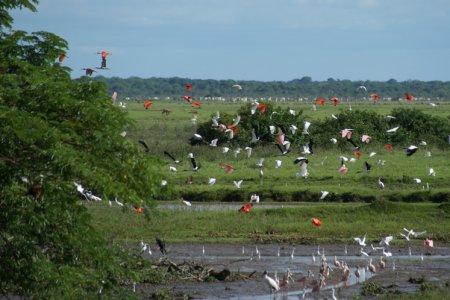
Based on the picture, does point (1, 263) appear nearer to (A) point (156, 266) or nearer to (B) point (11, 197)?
(B) point (11, 197)

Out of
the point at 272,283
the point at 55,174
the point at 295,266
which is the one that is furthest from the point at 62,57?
the point at 295,266

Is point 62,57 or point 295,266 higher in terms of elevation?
point 62,57

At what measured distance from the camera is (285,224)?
96.2 ft

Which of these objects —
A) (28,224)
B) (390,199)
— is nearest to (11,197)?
(28,224)

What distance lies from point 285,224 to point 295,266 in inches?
217

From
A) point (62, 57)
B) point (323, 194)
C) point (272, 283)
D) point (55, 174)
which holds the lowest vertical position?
point (323, 194)

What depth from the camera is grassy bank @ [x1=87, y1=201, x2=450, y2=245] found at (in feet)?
91.4

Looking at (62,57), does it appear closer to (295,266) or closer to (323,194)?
(295,266)

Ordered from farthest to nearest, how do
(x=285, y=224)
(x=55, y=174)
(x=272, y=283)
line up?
(x=285, y=224) → (x=272, y=283) → (x=55, y=174)

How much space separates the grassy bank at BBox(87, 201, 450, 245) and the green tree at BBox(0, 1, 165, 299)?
12038mm

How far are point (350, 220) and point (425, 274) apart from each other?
22.8 ft

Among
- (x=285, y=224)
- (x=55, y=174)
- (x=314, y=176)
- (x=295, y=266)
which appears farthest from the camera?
(x=314, y=176)

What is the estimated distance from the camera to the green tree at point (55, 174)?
1359 centimetres

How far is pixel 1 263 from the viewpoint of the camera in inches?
548
